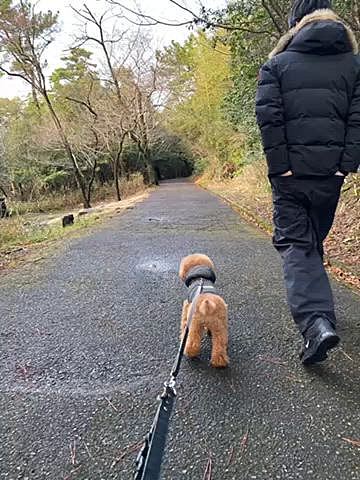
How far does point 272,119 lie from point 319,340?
1.18 m

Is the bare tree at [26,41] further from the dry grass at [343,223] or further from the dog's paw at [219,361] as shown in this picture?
the dog's paw at [219,361]

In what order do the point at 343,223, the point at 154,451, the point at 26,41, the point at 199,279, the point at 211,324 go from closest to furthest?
the point at 154,451 < the point at 211,324 < the point at 199,279 < the point at 343,223 < the point at 26,41

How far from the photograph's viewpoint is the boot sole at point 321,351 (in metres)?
1.78

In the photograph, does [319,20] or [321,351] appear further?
[319,20]

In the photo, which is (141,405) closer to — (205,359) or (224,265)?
(205,359)

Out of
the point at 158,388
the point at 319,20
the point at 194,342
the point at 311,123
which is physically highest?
the point at 319,20

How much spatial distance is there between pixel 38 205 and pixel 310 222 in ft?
52.4

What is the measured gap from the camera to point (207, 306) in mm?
1882

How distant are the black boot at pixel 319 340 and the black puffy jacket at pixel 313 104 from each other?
82 centimetres

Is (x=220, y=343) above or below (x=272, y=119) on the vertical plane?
below

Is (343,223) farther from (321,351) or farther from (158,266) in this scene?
(321,351)

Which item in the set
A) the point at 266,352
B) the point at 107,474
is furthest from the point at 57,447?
the point at 266,352

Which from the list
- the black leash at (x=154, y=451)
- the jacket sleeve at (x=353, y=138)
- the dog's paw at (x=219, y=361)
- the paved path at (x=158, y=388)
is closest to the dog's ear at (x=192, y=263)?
the paved path at (x=158, y=388)

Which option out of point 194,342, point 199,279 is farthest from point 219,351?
point 199,279
